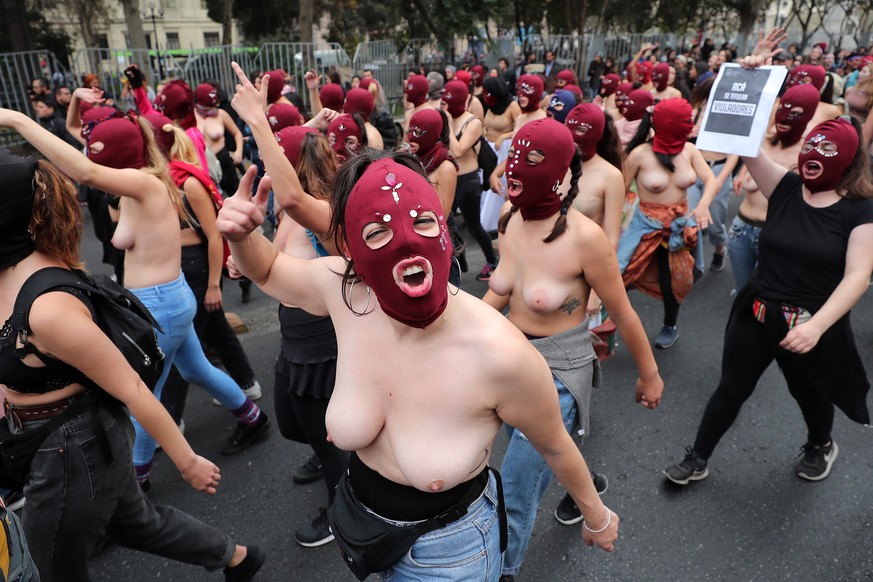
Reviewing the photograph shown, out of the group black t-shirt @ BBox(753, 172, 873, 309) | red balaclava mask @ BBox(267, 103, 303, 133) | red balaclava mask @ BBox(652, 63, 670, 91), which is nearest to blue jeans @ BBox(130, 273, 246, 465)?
red balaclava mask @ BBox(267, 103, 303, 133)

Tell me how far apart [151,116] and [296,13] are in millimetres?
33331

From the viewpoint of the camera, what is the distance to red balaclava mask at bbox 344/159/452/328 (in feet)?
4.41

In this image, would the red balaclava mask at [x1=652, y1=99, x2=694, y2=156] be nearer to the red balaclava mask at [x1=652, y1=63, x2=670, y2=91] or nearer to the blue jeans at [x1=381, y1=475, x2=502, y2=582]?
the blue jeans at [x1=381, y1=475, x2=502, y2=582]

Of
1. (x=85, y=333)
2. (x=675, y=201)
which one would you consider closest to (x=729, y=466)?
(x=675, y=201)

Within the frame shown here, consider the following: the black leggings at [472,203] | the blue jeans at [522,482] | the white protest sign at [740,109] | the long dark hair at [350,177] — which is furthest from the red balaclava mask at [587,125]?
the black leggings at [472,203]

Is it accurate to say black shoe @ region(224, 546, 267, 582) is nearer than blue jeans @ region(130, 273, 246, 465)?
Yes

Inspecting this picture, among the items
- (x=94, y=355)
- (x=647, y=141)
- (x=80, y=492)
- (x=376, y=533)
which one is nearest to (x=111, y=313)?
(x=94, y=355)

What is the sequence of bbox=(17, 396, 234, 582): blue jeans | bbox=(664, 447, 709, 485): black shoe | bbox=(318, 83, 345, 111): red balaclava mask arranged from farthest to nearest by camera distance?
bbox=(318, 83, 345, 111): red balaclava mask
bbox=(664, 447, 709, 485): black shoe
bbox=(17, 396, 234, 582): blue jeans

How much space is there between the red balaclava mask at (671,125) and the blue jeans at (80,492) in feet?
12.9

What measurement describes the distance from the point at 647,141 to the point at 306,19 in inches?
671

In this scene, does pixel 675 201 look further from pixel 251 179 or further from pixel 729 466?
pixel 251 179

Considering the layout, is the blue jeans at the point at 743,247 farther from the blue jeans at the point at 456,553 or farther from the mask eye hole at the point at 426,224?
the mask eye hole at the point at 426,224

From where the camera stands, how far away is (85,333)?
1.83 metres

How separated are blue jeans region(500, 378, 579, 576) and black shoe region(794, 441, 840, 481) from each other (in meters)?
1.72
